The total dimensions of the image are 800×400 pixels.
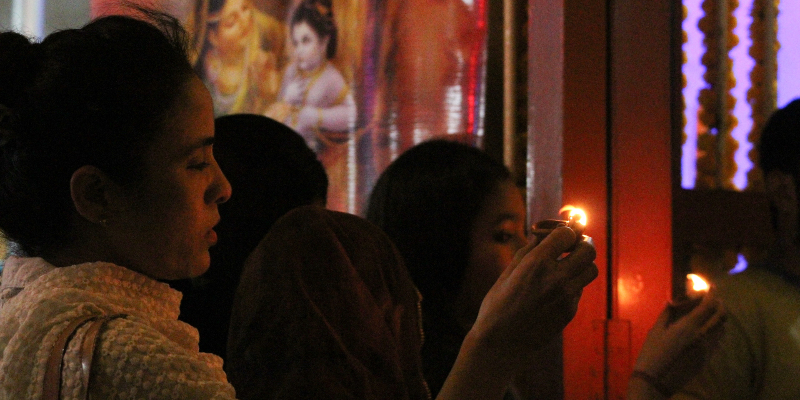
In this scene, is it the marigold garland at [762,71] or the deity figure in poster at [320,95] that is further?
the deity figure in poster at [320,95]

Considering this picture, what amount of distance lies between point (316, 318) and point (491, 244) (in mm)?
949

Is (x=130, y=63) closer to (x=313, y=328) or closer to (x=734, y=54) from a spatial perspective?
(x=313, y=328)

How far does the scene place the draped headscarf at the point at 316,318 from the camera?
3.61 ft

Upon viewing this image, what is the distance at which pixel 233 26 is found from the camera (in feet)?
11.2

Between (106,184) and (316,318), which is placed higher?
(106,184)

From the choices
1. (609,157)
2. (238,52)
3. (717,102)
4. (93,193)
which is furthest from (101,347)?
(238,52)

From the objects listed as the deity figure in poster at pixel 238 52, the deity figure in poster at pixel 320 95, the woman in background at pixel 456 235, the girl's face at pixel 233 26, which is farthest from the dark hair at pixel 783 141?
the girl's face at pixel 233 26

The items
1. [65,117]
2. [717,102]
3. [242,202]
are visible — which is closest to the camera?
[65,117]

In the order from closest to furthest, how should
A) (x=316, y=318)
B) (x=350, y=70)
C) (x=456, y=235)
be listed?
(x=316, y=318) → (x=456, y=235) → (x=350, y=70)

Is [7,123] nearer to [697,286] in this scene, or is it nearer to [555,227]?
[555,227]

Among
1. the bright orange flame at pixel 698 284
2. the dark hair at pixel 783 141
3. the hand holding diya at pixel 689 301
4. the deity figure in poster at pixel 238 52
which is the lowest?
the hand holding diya at pixel 689 301

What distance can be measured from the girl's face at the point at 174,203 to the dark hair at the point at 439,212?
3.32 feet

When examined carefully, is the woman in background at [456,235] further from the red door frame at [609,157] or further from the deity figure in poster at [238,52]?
the deity figure in poster at [238,52]

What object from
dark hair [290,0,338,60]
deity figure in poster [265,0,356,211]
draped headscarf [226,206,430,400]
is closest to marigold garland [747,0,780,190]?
deity figure in poster [265,0,356,211]
